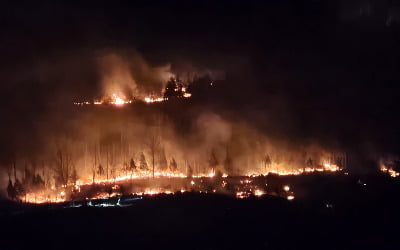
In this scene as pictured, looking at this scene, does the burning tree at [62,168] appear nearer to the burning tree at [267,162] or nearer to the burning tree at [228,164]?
the burning tree at [228,164]

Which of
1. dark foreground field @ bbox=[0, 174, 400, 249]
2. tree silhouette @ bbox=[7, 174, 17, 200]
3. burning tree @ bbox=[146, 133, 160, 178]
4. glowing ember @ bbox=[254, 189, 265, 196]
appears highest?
burning tree @ bbox=[146, 133, 160, 178]

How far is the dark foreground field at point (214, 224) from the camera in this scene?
24.0 m

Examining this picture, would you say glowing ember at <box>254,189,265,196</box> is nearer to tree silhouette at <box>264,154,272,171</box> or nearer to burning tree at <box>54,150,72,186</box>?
tree silhouette at <box>264,154,272,171</box>

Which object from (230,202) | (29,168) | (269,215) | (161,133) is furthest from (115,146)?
(269,215)

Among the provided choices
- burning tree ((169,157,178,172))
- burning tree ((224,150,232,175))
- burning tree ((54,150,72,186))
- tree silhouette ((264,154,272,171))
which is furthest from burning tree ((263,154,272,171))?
burning tree ((54,150,72,186))

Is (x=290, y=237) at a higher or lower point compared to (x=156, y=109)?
lower

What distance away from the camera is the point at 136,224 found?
2678cm

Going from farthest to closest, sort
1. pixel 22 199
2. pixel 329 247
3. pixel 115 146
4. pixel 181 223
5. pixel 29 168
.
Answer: pixel 115 146 < pixel 29 168 < pixel 22 199 < pixel 181 223 < pixel 329 247

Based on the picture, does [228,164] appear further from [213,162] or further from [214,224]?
[214,224]

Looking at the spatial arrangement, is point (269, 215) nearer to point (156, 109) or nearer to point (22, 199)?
point (22, 199)

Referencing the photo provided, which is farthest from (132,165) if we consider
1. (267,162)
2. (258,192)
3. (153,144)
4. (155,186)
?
(258,192)

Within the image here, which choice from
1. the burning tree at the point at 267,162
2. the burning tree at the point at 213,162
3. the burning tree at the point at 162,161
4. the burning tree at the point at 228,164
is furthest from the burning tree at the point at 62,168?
the burning tree at the point at 267,162

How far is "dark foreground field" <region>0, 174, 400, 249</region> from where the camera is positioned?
23969mm

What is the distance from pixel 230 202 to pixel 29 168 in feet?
67.8
